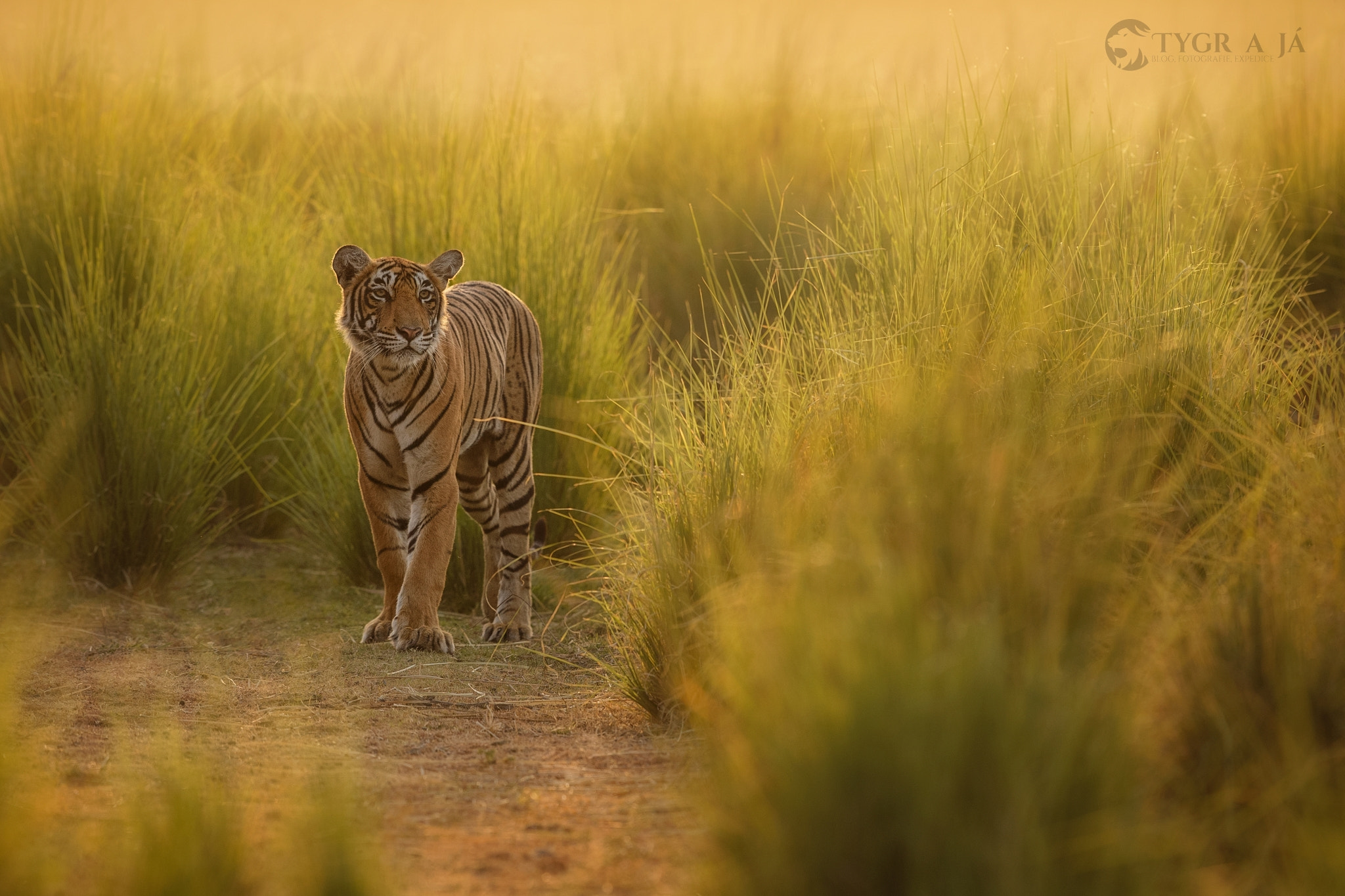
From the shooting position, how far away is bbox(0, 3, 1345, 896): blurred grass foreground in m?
2.08

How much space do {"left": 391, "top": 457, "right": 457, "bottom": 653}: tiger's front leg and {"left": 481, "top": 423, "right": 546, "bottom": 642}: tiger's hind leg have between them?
0.49 metres

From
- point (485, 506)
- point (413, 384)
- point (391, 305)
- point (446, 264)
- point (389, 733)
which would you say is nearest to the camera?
point (389, 733)

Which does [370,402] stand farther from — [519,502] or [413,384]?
[519,502]

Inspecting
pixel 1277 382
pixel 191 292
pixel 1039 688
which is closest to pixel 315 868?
pixel 1039 688

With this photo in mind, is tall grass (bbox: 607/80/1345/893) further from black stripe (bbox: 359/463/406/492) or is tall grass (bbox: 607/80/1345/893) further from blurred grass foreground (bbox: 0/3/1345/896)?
black stripe (bbox: 359/463/406/492)

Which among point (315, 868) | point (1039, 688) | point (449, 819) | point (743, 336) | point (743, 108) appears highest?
point (743, 108)

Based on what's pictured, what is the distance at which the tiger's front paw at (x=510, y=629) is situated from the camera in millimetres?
4980

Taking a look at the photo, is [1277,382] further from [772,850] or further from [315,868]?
[315,868]

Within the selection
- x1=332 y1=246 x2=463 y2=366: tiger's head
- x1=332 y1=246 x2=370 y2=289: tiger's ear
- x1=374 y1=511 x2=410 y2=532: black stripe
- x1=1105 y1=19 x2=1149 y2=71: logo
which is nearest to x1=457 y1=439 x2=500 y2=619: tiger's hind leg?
x1=374 y1=511 x2=410 y2=532: black stripe

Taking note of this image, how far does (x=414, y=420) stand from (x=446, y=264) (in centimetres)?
61

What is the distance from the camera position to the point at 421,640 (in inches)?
179

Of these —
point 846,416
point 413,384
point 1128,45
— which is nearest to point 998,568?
point 846,416

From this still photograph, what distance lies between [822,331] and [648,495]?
84cm

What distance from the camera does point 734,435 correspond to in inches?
143
